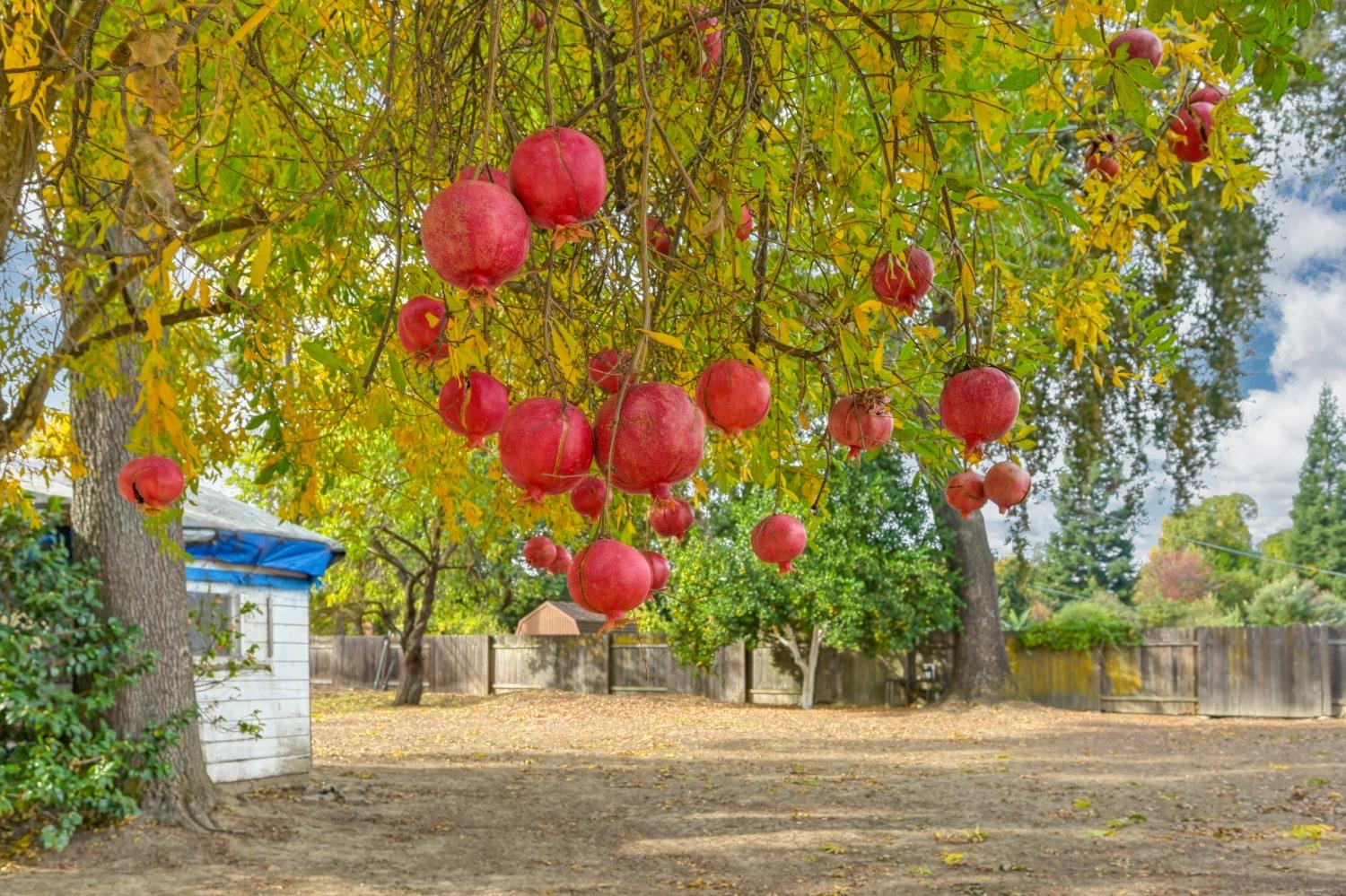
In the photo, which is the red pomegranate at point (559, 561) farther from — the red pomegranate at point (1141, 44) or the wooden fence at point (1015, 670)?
the wooden fence at point (1015, 670)

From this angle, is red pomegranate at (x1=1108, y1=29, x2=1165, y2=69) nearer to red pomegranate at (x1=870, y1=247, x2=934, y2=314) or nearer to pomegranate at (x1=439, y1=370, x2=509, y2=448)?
red pomegranate at (x1=870, y1=247, x2=934, y2=314)

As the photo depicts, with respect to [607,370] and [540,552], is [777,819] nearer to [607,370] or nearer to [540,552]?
[540,552]

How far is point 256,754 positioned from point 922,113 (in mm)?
10135

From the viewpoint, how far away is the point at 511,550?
23312 millimetres

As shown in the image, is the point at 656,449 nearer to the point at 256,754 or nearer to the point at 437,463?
the point at 437,463

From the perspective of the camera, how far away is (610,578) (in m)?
1.17

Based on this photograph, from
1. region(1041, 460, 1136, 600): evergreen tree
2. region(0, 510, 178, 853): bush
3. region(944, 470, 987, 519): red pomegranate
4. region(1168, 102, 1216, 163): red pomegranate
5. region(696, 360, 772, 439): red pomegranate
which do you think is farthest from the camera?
region(1041, 460, 1136, 600): evergreen tree

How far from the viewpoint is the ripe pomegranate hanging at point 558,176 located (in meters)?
1.11

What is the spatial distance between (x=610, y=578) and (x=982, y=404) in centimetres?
60

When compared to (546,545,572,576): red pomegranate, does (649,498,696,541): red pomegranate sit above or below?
above

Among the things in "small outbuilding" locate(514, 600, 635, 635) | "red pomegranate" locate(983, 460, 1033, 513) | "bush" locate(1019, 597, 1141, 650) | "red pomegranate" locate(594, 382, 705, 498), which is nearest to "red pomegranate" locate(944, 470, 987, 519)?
"red pomegranate" locate(983, 460, 1033, 513)

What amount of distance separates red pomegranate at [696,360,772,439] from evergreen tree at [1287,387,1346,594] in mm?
49420

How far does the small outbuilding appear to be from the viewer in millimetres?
28062

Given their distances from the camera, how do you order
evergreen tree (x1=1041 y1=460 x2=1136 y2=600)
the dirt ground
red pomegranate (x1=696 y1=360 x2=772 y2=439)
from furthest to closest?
evergreen tree (x1=1041 y1=460 x2=1136 y2=600), the dirt ground, red pomegranate (x1=696 y1=360 x2=772 y2=439)
